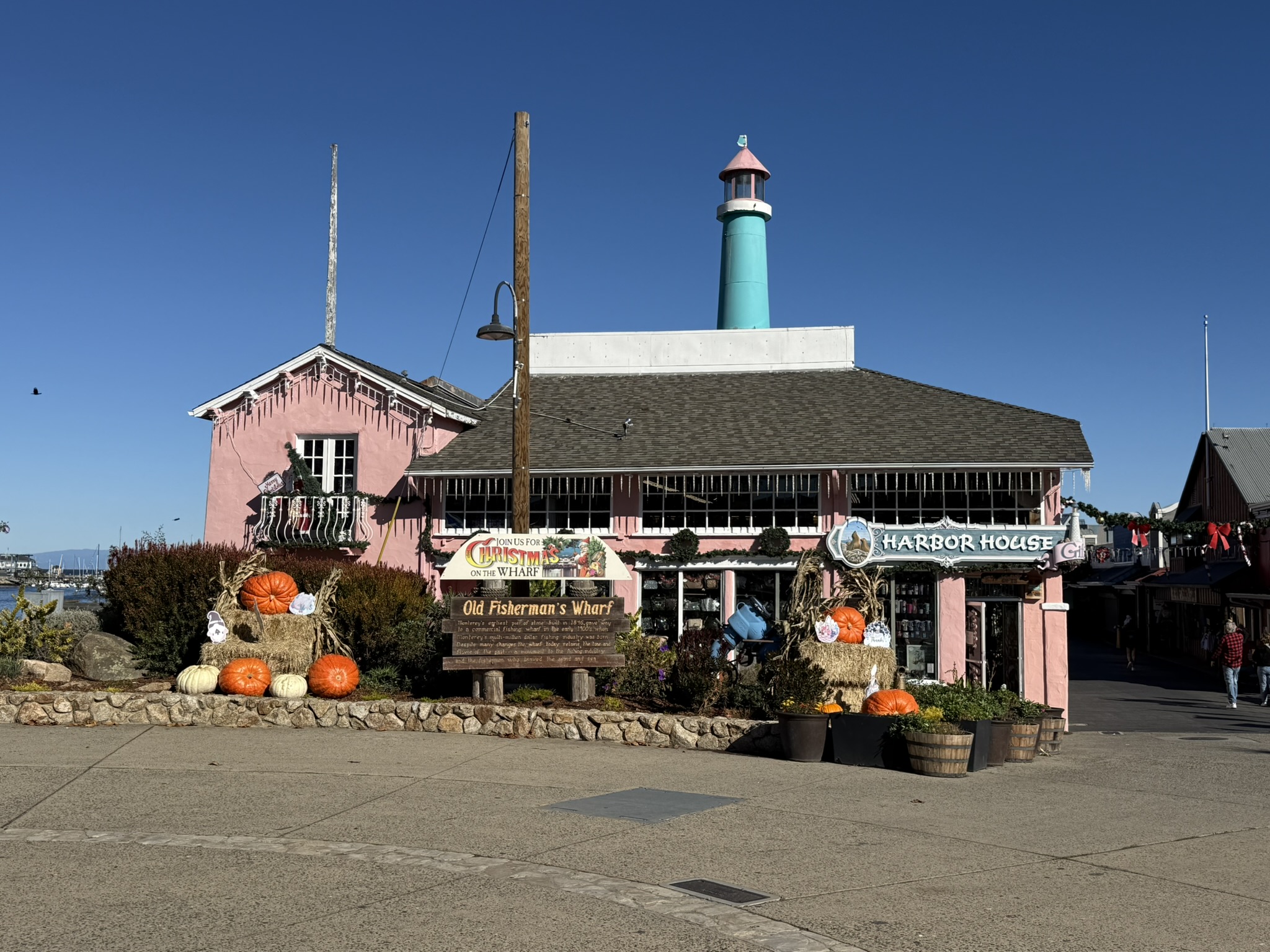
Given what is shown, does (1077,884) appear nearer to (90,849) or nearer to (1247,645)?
(90,849)

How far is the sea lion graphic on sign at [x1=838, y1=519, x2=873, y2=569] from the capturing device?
2183 cm

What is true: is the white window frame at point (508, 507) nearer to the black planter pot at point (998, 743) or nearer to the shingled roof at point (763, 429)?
the shingled roof at point (763, 429)

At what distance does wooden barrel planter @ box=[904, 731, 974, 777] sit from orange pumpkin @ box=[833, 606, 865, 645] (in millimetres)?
3237

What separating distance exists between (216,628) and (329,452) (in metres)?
8.63

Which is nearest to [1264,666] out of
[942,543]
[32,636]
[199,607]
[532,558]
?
[942,543]

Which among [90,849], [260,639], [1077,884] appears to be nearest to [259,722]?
[260,639]

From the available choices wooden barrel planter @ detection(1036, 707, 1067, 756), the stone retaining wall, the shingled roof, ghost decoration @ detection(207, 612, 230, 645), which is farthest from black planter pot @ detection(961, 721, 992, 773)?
ghost decoration @ detection(207, 612, 230, 645)

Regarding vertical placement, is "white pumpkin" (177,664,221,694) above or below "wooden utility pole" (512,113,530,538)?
below

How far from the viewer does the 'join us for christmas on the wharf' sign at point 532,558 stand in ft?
54.7

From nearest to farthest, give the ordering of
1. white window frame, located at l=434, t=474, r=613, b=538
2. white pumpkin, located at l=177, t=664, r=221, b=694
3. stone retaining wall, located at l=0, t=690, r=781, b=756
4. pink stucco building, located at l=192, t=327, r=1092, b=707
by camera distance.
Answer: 1. stone retaining wall, located at l=0, t=690, r=781, b=756
2. white pumpkin, located at l=177, t=664, r=221, b=694
3. pink stucco building, located at l=192, t=327, r=1092, b=707
4. white window frame, located at l=434, t=474, r=613, b=538

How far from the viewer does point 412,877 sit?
7484 mm

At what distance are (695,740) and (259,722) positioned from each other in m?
5.52

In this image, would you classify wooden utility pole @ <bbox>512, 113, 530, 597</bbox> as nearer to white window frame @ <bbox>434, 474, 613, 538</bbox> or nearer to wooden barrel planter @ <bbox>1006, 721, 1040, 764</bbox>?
white window frame @ <bbox>434, 474, 613, 538</bbox>

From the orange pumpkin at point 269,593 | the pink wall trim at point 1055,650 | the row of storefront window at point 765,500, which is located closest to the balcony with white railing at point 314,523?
the row of storefront window at point 765,500
